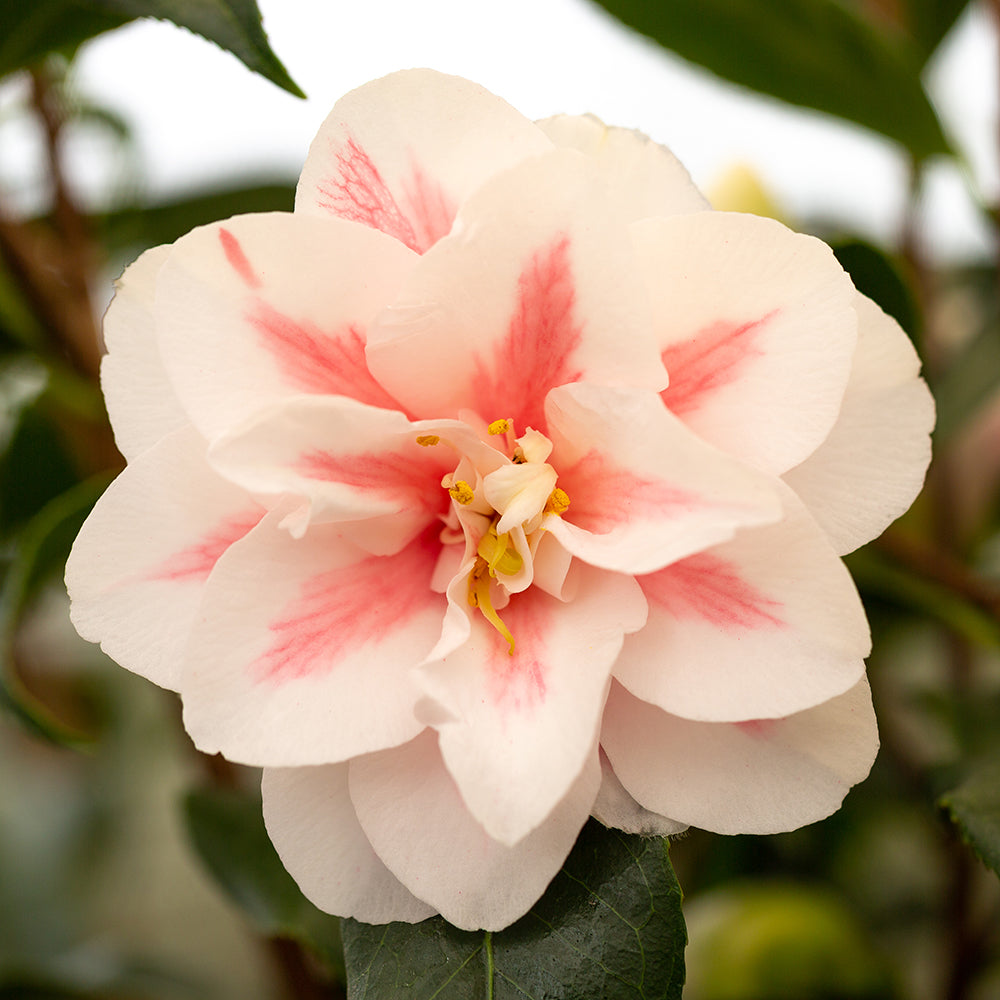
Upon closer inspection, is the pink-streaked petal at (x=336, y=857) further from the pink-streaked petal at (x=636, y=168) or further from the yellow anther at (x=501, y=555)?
the pink-streaked petal at (x=636, y=168)

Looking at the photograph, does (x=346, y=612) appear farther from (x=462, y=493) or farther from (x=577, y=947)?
(x=577, y=947)

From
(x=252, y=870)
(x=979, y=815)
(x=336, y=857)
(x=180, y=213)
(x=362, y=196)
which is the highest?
(x=362, y=196)

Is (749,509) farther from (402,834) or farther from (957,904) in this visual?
(957,904)

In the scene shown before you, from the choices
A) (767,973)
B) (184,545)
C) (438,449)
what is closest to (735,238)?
(438,449)

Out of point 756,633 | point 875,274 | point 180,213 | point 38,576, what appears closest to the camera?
point 756,633

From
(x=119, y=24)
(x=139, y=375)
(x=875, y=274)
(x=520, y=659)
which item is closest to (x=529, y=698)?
(x=520, y=659)
